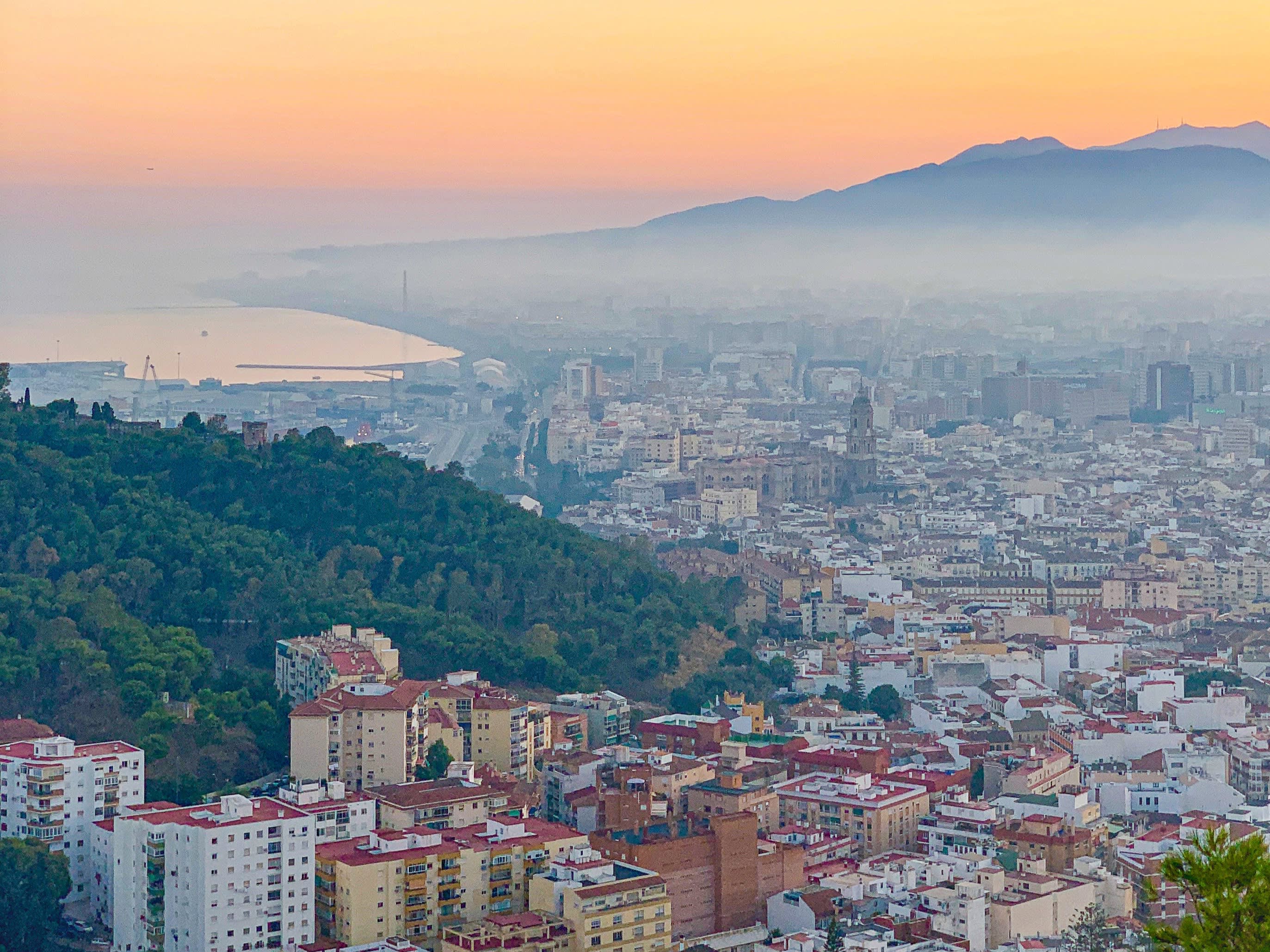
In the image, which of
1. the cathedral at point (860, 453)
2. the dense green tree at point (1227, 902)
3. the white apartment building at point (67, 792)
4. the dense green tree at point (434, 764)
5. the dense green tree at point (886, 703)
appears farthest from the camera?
the cathedral at point (860, 453)

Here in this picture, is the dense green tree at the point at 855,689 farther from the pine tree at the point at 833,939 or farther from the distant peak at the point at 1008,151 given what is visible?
the distant peak at the point at 1008,151

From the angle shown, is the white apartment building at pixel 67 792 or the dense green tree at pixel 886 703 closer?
the white apartment building at pixel 67 792

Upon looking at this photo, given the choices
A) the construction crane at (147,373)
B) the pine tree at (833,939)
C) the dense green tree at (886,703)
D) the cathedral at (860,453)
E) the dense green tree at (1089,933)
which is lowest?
Answer: the dense green tree at (1089,933)

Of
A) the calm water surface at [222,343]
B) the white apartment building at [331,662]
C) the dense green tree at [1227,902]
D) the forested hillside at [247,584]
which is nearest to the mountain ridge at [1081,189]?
Answer: the calm water surface at [222,343]

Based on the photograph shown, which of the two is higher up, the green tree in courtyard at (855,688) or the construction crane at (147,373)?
the construction crane at (147,373)

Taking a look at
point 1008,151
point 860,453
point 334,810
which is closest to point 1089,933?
point 334,810

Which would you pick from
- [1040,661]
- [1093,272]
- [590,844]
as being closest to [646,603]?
[1040,661]

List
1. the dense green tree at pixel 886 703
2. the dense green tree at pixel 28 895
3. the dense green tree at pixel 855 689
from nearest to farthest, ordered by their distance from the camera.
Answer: the dense green tree at pixel 28 895
the dense green tree at pixel 886 703
the dense green tree at pixel 855 689
